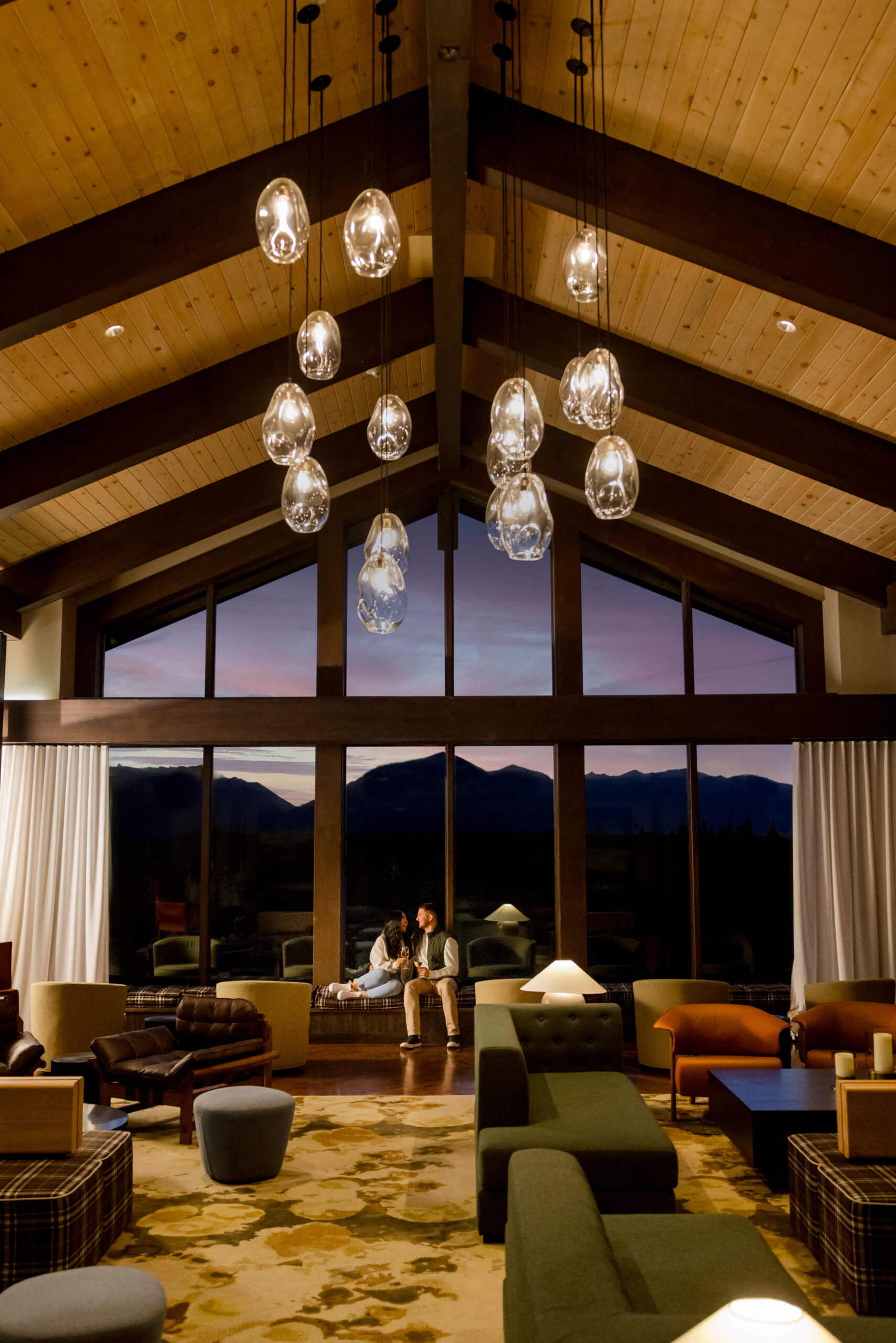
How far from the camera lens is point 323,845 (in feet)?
31.8

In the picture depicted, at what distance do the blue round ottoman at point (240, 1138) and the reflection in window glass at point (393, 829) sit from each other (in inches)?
176

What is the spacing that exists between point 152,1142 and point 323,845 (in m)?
3.88

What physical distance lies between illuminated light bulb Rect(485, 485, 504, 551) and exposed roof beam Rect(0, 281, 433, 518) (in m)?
3.70

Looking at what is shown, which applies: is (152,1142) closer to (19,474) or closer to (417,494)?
(19,474)

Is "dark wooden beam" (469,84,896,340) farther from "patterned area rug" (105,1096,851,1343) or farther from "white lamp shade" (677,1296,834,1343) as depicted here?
"white lamp shade" (677,1296,834,1343)

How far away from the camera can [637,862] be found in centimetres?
976

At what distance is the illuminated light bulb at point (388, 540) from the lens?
4.01m

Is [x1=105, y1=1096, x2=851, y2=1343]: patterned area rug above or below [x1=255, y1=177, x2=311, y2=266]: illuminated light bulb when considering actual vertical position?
below

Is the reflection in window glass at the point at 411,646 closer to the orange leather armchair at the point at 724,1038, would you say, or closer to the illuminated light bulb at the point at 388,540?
the orange leather armchair at the point at 724,1038

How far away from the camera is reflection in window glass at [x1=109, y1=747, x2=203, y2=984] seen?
31.9 feet

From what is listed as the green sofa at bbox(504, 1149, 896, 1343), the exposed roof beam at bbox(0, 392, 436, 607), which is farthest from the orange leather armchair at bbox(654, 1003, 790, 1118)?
the exposed roof beam at bbox(0, 392, 436, 607)

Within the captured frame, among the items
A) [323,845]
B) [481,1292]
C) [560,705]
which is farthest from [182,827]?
[481,1292]

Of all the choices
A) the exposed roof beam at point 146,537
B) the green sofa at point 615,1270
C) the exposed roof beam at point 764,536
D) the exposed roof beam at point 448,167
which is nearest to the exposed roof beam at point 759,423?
the exposed roof beam at point 448,167

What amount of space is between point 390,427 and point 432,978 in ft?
20.3
